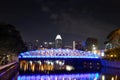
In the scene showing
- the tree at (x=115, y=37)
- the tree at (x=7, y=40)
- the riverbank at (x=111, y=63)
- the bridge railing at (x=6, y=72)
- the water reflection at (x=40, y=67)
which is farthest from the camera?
the tree at (x=115, y=37)

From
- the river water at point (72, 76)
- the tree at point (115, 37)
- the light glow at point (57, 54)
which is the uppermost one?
the tree at point (115, 37)

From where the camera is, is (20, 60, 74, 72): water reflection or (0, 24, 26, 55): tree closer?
(0, 24, 26, 55): tree

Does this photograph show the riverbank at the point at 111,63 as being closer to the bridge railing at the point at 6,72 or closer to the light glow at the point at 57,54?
the light glow at the point at 57,54

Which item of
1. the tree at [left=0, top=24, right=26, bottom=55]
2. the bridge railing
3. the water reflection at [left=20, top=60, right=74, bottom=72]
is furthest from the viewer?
the water reflection at [left=20, top=60, right=74, bottom=72]

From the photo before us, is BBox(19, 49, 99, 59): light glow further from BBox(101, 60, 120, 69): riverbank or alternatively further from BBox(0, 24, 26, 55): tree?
BBox(0, 24, 26, 55): tree

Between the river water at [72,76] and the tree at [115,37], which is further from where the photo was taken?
the tree at [115,37]

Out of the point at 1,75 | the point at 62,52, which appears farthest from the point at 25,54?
the point at 1,75

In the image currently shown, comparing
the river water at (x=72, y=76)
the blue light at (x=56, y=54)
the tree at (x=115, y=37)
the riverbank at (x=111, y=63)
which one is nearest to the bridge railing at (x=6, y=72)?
the river water at (x=72, y=76)

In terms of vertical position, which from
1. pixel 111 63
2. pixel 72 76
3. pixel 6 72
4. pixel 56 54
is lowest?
pixel 72 76

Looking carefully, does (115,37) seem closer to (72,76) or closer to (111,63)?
(111,63)

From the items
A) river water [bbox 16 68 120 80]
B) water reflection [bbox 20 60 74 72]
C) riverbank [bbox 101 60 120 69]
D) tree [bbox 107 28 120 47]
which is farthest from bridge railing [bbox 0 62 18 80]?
tree [bbox 107 28 120 47]

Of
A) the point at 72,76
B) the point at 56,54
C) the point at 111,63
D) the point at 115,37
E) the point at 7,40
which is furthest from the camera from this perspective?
the point at 56,54

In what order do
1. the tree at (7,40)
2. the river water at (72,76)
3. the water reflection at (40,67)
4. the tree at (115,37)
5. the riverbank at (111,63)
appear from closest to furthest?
the river water at (72,76) < the tree at (7,40) < the riverbank at (111,63) < the water reflection at (40,67) < the tree at (115,37)

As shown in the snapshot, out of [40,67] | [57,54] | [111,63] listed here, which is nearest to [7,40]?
[40,67]
